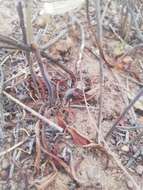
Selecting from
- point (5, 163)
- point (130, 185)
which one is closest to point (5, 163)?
point (5, 163)

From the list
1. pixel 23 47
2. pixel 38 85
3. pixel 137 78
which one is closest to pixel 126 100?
pixel 137 78

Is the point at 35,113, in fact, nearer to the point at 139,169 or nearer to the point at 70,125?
the point at 70,125

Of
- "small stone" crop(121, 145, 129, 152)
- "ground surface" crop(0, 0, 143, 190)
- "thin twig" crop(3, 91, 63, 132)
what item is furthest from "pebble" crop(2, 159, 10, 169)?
"small stone" crop(121, 145, 129, 152)

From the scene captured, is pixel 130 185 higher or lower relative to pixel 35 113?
lower

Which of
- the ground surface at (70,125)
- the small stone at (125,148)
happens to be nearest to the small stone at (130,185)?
the ground surface at (70,125)

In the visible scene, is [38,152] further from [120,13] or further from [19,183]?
[120,13]

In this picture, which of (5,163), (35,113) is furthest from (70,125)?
(5,163)

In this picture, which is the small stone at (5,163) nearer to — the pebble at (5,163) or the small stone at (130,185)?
the pebble at (5,163)

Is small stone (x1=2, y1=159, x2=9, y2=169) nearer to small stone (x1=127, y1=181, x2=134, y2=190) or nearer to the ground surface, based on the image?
the ground surface

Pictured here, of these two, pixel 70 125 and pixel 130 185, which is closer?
pixel 130 185
